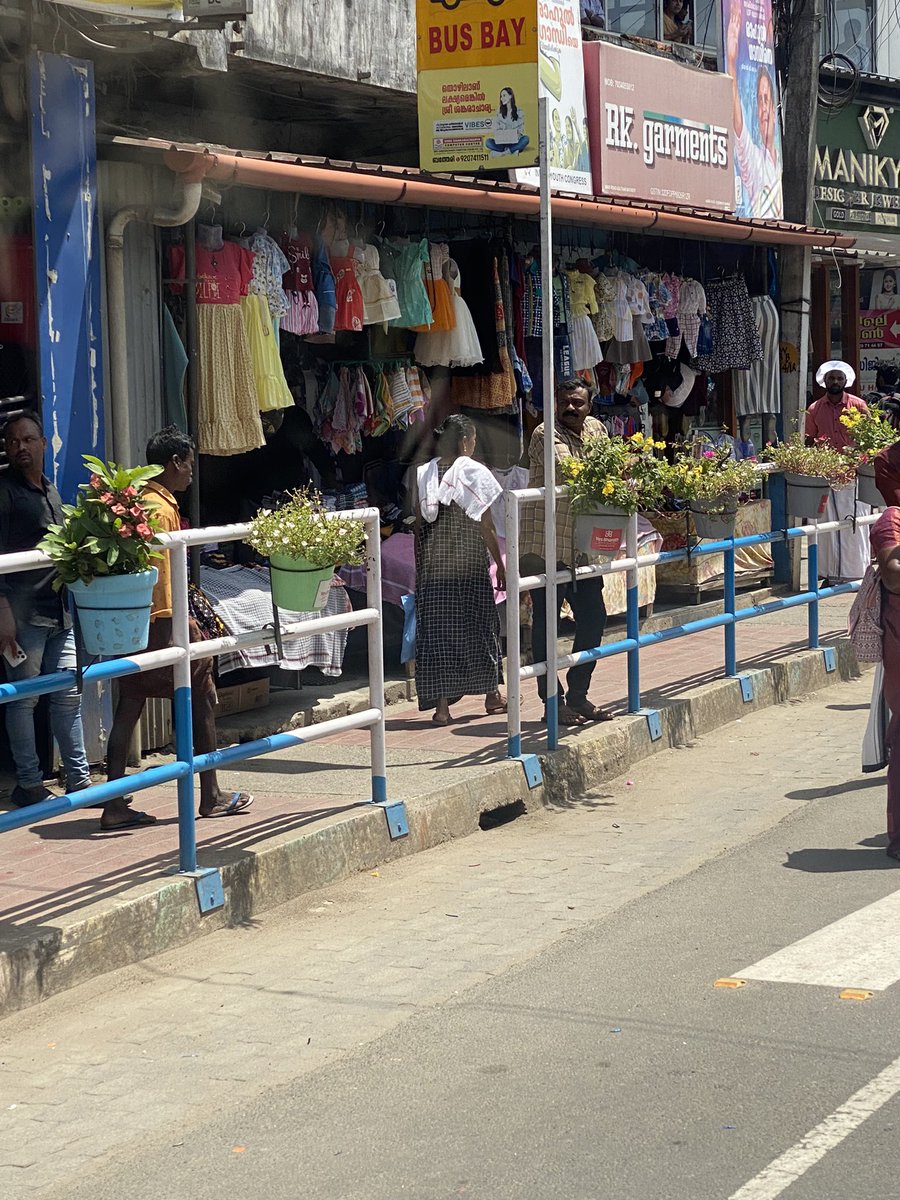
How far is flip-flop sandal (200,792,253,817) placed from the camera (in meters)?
7.61

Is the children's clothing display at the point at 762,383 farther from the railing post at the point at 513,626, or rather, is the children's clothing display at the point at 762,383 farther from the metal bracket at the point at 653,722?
the railing post at the point at 513,626

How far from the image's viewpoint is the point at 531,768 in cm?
863

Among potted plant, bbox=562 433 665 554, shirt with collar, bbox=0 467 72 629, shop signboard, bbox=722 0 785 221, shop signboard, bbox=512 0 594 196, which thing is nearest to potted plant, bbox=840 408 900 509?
potted plant, bbox=562 433 665 554

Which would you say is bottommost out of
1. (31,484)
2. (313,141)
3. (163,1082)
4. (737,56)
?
(163,1082)

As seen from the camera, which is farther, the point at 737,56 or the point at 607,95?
the point at 737,56

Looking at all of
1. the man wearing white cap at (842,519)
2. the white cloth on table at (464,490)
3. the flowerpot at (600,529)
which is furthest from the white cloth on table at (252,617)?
the man wearing white cap at (842,519)

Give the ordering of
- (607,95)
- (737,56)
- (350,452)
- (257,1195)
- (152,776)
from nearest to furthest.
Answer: (257,1195)
(152,776)
(350,452)
(607,95)
(737,56)

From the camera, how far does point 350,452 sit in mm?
10859

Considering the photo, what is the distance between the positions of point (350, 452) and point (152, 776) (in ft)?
16.4

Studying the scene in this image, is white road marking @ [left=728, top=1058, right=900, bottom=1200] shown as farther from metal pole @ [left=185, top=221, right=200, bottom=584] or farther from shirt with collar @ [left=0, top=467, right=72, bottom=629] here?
metal pole @ [left=185, top=221, right=200, bottom=584]

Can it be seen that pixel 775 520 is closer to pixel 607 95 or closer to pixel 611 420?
pixel 611 420

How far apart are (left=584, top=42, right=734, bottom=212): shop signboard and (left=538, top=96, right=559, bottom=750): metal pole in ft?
17.0

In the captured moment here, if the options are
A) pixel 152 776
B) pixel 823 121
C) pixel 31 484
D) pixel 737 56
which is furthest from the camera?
pixel 823 121

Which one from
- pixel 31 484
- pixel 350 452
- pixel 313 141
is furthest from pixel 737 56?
pixel 31 484
